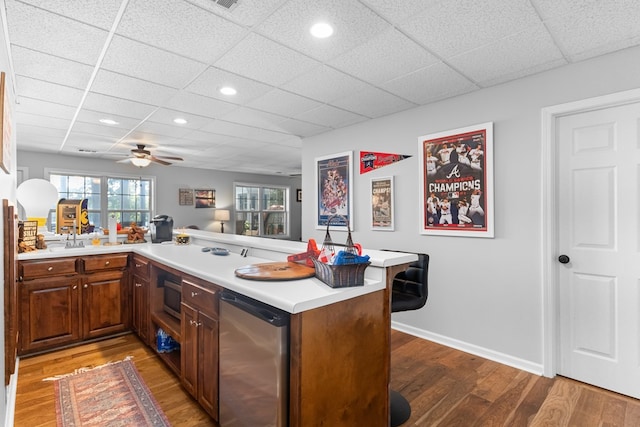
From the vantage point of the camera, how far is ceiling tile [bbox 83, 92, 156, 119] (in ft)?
10.3

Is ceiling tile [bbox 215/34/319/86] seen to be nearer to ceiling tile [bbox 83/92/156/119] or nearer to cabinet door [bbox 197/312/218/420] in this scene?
ceiling tile [bbox 83/92/156/119]

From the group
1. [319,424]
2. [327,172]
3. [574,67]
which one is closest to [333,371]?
[319,424]

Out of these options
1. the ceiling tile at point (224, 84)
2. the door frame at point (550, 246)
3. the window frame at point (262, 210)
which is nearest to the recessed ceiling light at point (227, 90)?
the ceiling tile at point (224, 84)

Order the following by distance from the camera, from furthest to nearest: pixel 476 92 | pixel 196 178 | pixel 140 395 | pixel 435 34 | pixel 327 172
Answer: pixel 196 178 → pixel 327 172 → pixel 476 92 → pixel 140 395 → pixel 435 34

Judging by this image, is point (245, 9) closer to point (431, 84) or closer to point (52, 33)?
point (52, 33)

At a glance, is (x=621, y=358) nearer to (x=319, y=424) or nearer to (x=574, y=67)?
(x=574, y=67)

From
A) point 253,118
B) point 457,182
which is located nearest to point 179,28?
point 253,118

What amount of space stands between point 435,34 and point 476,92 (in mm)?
1144

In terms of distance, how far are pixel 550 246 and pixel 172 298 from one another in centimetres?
308

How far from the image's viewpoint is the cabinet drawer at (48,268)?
284cm

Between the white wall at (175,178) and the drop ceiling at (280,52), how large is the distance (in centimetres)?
289

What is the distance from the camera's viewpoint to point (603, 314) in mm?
2387

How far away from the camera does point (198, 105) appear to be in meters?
3.39

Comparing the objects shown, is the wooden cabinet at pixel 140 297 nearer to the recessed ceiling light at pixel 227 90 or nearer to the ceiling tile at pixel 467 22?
the recessed ceiling light at pixel 227 90
